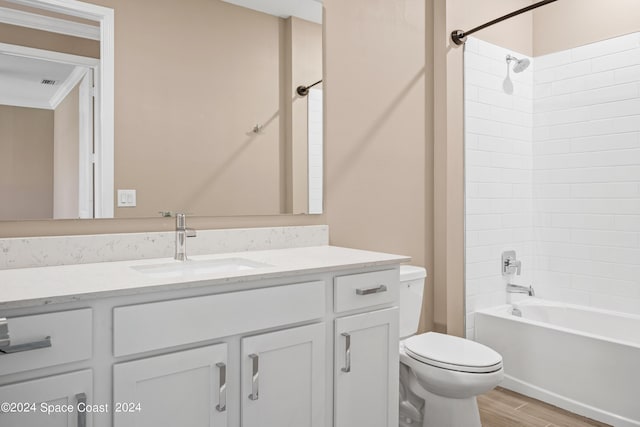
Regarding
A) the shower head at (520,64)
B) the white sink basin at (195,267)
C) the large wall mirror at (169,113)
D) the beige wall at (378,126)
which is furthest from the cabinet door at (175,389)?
the shower head at (520,64)

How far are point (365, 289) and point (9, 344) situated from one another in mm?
1077

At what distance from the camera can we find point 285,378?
4.83 feet

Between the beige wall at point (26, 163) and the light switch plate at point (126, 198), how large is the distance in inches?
8.8

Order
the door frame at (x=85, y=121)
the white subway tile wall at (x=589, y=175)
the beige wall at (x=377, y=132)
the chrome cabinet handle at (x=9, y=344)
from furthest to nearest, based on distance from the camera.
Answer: the white subway tile wall at (x=589, y=175) → the beige wall at (x=377, y=132) → the door frame at (x=85, y=121) → the chrome cabinet handle at (x=9, y=344)

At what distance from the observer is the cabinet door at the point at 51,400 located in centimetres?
104

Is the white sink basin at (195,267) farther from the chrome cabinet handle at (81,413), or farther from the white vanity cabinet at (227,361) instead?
the chrome cabinet handle at (81,413)

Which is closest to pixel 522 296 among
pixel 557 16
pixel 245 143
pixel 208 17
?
pixel 557 16

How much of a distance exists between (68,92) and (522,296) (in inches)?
116

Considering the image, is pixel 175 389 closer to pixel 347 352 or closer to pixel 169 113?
pixel 347 352

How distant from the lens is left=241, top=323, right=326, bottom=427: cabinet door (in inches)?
54.7

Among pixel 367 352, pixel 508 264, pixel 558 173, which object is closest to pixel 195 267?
pixel 367 352

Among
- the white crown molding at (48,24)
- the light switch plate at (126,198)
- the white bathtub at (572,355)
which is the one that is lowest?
the white bathtub at (572,355)

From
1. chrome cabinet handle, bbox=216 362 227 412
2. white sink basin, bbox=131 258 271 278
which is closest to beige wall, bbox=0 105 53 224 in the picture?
white sink basin, bbox=131 258 271 278

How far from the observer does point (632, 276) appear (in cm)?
278
